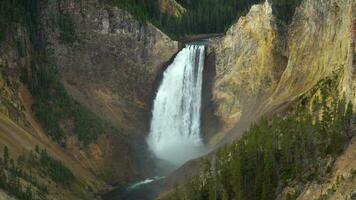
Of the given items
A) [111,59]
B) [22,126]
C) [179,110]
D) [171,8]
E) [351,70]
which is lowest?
[179,110]

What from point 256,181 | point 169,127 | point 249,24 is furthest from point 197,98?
point 256,181

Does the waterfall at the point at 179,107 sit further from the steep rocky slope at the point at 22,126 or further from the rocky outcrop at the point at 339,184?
the rocky outcrop at the point at 339,184

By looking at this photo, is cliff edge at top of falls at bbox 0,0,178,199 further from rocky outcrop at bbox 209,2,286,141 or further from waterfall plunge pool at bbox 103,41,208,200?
rocky outcrop at bbox 209,2,286,141

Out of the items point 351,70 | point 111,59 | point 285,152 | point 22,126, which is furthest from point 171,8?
point 351,70

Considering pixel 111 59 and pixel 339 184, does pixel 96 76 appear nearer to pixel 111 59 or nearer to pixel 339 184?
pixel 111 59

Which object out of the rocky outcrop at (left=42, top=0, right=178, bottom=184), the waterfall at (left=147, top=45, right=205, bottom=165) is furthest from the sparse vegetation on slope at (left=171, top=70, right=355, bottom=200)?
the rocky outcrop at (left=42, top=0, right=178, bottom=184)

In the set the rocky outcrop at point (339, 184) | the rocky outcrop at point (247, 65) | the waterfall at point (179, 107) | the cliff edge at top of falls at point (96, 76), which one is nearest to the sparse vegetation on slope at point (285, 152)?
the rocky outcrop at point (339, 184)
